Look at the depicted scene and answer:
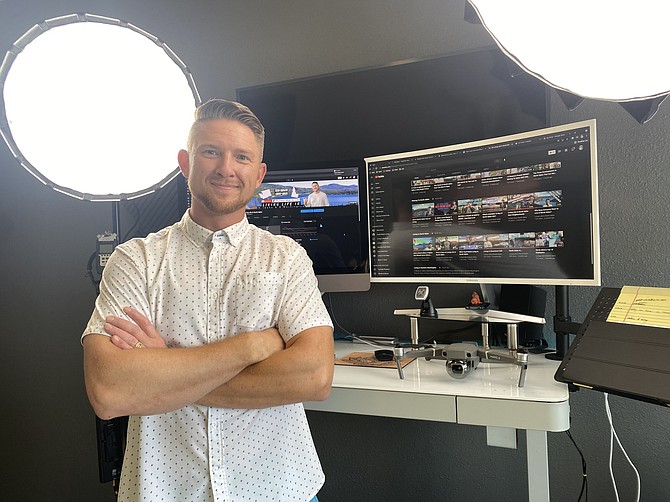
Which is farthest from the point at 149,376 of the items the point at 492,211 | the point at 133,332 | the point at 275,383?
the point at 492,211

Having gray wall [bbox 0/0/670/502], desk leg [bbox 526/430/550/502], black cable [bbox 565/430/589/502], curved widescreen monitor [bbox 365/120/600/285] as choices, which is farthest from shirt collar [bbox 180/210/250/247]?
black cable [bbox 565/430/589/502]

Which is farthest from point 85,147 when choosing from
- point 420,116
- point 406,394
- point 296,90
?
point 406,394

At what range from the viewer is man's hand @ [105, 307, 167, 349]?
42.9 inches

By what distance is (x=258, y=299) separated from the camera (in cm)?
120

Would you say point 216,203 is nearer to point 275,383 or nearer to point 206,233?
point 206,233

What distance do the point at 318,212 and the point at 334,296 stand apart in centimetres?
44

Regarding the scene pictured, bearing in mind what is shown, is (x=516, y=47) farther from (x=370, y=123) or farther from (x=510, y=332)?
(x=370, y=123)

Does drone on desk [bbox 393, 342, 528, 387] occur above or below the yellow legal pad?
below

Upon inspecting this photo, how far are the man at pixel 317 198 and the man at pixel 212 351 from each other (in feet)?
1.68

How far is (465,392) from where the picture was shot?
1.21 metres

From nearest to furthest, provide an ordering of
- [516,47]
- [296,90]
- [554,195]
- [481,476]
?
[516,47]
[554,195]
[481,476]
[296,90]

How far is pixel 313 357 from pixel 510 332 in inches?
24.5

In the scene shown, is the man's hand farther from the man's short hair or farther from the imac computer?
the imac computer

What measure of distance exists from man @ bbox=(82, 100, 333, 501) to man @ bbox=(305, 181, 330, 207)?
1.68ft
